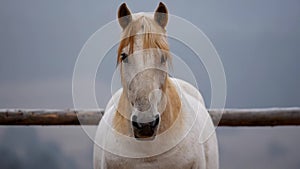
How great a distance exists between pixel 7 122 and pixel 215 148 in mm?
1601

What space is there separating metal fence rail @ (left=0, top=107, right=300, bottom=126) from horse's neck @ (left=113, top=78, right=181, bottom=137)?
118cm

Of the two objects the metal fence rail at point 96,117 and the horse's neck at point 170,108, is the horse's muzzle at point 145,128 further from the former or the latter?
the metal fence rail at point 96,117

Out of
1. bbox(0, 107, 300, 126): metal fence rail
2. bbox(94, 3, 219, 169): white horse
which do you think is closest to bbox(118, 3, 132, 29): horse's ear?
bbox(94, 3, 219, 169): white horse

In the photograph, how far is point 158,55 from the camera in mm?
1587

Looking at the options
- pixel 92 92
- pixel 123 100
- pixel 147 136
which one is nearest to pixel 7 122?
pixel 92 92

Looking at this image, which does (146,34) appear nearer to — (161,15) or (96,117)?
(161,15)

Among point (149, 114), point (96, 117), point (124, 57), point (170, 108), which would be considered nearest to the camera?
point (149, 114)

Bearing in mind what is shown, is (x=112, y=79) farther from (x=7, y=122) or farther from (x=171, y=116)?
(x=7, y=122)

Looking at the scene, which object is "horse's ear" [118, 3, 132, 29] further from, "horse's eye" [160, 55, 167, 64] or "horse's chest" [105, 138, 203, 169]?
"horse's chest" [105, 138, 203, 169]

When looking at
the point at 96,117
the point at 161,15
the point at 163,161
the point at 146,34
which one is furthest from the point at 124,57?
the point at 96,117

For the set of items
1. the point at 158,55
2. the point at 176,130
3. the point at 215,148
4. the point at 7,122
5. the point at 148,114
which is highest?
the point at 158,55

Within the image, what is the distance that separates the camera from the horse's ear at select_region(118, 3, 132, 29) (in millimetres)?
1689

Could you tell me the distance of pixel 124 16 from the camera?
66.8 inches

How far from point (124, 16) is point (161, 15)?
0.14 metres
